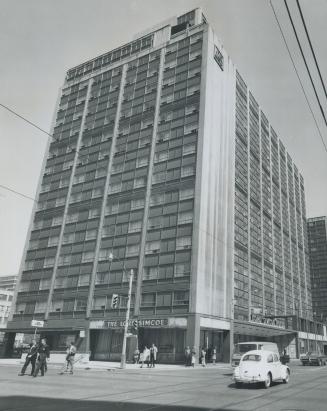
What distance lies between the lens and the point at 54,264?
58625 millimetres

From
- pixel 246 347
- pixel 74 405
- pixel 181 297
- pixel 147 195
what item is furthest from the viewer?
pixel 147 195

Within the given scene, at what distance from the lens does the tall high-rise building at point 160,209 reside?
158ft

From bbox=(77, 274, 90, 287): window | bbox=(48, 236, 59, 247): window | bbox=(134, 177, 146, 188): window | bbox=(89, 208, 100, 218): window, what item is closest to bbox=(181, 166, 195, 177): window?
bbox=(134, 177, 146, 188): window

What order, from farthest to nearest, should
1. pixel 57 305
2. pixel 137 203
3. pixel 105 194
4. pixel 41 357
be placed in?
pixel 105 194 < pixel 137 203 < pixel 57 305 < pixel 41 357

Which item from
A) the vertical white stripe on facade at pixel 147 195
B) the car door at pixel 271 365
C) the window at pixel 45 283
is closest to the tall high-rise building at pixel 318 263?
the vertical white stripe on facade at pixel 147 195

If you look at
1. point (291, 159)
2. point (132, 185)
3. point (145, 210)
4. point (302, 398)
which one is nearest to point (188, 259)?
point (145, 210)

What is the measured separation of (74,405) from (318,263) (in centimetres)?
13052

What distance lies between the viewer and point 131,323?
4225 cm

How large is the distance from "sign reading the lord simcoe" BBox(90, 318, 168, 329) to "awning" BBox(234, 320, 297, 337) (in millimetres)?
11213

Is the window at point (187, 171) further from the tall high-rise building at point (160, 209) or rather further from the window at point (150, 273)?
the window at point (150, 273)

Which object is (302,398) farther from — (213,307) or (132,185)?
(132,185)

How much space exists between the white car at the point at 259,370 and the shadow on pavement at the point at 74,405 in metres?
6.24

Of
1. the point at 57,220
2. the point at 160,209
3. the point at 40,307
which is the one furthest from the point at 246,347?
the point at 57,220

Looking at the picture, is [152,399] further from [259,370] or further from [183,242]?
[183,242]
